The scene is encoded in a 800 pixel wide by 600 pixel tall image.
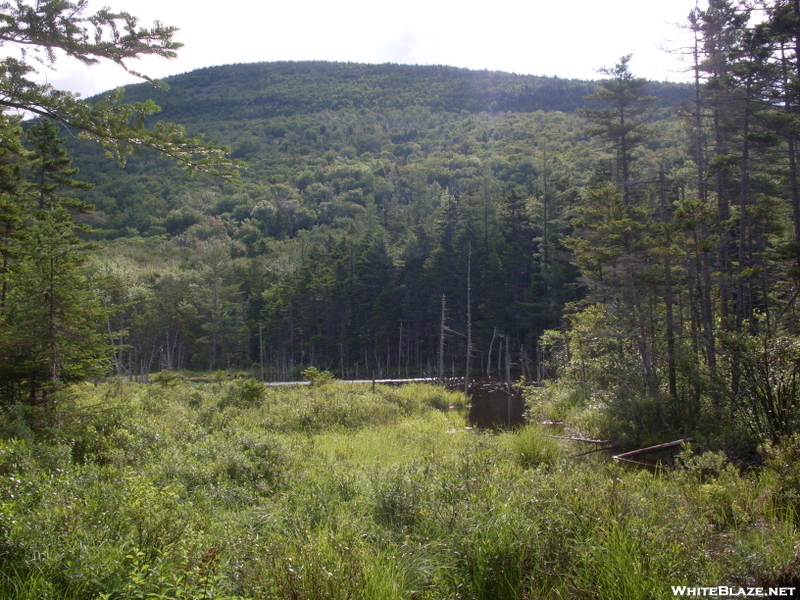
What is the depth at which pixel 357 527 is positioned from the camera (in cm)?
602

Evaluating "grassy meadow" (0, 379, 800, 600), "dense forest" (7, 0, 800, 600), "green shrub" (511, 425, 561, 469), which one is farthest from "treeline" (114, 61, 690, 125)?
"grassy meadow" (0, 379, 800, 600)

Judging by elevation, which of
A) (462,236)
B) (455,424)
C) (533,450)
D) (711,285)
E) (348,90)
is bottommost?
(455,424)

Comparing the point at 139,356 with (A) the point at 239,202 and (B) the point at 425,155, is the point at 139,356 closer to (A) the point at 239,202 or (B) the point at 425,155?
(A) the point at 239,202

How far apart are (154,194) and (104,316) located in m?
110

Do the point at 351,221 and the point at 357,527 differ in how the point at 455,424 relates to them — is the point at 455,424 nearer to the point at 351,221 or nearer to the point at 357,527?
the point at 357,527

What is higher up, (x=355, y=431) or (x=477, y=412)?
(x=355, y=431)

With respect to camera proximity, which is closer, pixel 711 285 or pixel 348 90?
pixel 711 285

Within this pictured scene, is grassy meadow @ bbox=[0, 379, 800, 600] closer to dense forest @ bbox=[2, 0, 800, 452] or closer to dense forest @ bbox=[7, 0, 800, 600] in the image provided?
dense forest @ bbox=[7, 0, 800, 600]

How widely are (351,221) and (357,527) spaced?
77254 mm

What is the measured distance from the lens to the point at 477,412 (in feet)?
81.8

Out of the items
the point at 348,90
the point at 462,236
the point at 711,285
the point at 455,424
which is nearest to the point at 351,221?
the point at 462,236

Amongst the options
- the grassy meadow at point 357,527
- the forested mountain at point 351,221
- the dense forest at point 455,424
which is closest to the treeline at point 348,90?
the forested mountain at point 351,221

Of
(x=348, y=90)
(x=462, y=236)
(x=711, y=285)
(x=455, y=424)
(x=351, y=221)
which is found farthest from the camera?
(x=348, y=90)

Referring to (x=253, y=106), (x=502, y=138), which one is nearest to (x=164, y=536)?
(x=502, y=138)
